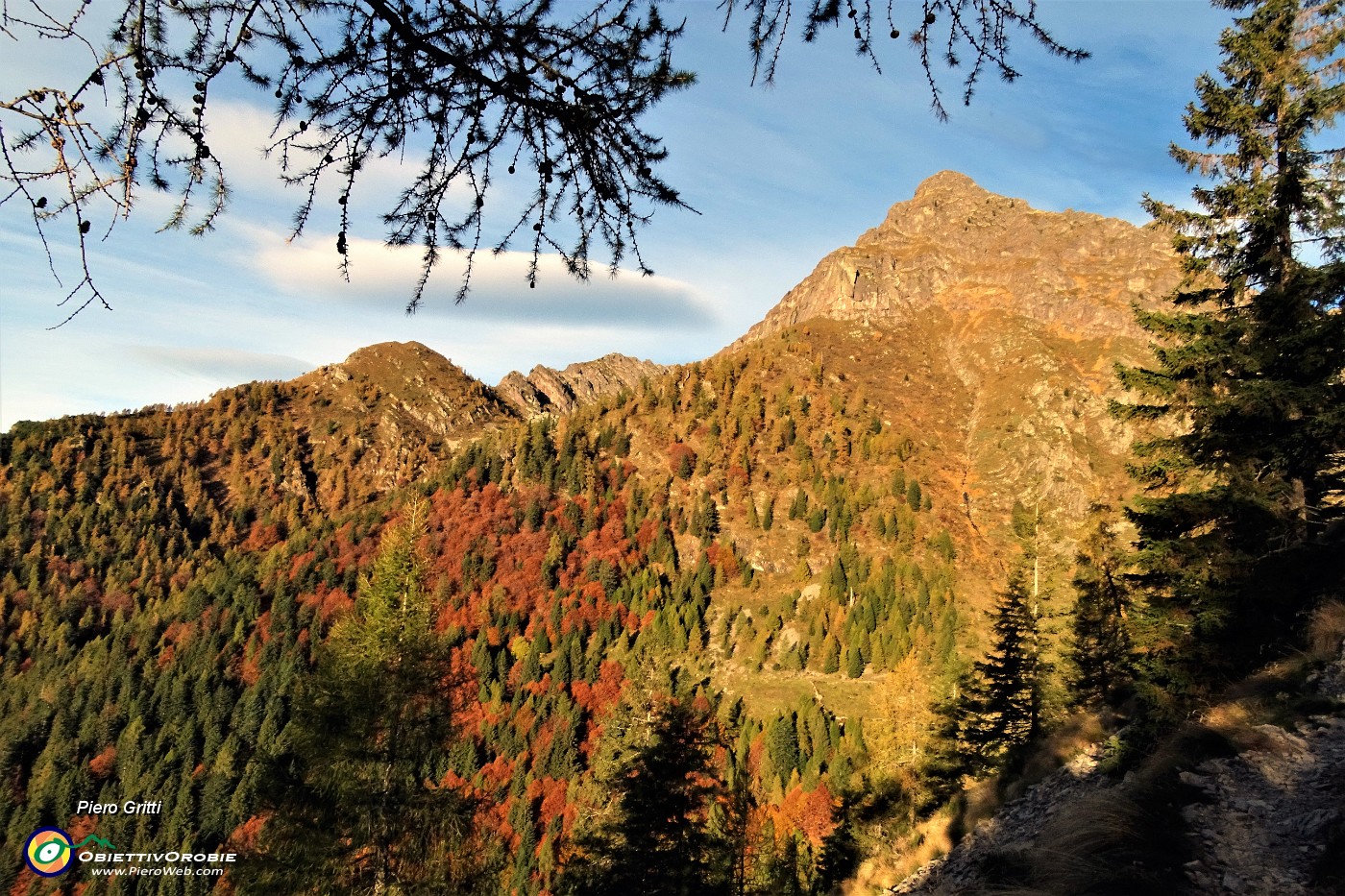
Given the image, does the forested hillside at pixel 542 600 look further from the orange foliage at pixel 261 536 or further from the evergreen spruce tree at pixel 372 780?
the evergreen spruce tree at pixel 372 780

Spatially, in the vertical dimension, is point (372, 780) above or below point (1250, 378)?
below

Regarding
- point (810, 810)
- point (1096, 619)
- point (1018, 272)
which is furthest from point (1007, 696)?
point (1018, 272)

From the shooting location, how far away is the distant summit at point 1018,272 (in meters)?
149

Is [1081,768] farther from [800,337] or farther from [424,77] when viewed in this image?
[800,337]

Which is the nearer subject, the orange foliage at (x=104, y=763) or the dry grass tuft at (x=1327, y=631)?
the dry grass tuft at (x=1327, y=631)

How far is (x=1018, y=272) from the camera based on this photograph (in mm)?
165125

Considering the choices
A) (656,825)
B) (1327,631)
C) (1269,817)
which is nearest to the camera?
(1269,817)

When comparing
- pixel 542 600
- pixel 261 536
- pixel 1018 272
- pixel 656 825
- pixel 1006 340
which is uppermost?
pixel 1018 272

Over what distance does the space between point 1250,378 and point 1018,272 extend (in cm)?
Result: 17913

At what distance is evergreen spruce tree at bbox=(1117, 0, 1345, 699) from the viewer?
1137 centimetres

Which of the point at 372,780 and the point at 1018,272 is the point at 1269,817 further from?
the point at 1018,272

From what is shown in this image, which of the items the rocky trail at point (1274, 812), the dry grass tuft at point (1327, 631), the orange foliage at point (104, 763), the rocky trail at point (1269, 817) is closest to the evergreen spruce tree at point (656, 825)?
the rocky trail at point (1269, 817)

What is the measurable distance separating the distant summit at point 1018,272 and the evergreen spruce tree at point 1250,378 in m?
152

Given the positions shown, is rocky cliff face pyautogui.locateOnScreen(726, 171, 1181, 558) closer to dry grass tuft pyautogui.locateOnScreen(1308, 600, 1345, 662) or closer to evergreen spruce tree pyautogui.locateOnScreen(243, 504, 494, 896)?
dry grass tuft pyautogui.locateOnScreen(1308, 600, 1345, 662)
